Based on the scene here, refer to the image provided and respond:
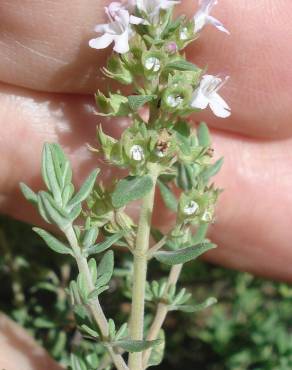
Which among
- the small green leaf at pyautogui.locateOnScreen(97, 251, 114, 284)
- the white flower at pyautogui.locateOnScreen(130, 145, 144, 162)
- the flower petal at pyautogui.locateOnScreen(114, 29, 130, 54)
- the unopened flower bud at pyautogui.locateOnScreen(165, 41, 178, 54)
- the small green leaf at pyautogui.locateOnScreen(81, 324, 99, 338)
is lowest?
the small green leaf at pyautogui.locateOnScreen(81, 324, 99, 338)

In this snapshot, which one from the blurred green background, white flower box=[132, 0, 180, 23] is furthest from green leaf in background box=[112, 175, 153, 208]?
the blurred green background

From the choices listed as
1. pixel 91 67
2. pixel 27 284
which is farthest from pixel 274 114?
pixel 27 284

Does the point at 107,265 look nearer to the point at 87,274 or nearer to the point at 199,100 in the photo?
the point at 87,274

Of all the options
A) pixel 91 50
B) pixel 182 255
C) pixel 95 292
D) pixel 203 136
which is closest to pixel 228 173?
pixel 203 136

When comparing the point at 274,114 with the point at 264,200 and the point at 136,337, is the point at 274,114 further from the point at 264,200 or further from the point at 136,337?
the point at 136,337

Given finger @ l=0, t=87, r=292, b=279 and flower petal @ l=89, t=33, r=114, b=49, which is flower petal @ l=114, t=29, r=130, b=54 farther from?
finger @ l=0, t=87, r=292, b=279

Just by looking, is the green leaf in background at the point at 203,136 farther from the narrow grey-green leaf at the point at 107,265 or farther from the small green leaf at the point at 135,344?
the small green leaf at the point at 135,344

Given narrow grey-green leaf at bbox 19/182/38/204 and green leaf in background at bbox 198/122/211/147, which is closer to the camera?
narrow grey-green leaf at bbox 19/182/38/204
